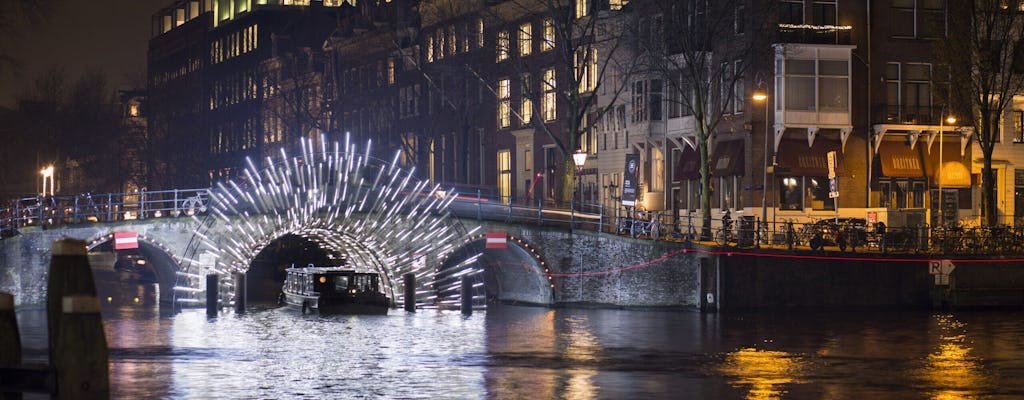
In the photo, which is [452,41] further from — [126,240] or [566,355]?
[566,355]

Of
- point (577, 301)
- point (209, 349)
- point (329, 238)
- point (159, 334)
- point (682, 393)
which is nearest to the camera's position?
point (682, 393)

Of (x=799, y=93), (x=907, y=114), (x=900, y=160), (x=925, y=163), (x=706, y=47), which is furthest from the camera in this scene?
(x=925, y=163)

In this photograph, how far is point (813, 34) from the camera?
54.8 meters

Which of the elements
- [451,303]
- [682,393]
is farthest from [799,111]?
[682,393]

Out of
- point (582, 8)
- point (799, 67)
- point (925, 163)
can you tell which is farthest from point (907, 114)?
point (582, 8)

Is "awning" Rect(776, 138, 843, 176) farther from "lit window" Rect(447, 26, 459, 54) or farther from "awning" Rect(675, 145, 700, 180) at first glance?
"lit window" Rect(447, 26, 459, 54)

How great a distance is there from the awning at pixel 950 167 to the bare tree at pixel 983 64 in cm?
200

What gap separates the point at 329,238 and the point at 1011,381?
33049mm

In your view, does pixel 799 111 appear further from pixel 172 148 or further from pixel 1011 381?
pixel 172 148

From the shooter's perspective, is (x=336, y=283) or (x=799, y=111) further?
(x=799, y=111)

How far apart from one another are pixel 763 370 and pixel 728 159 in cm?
2948

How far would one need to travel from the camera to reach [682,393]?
A: 23781mm

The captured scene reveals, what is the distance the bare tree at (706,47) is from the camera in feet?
169

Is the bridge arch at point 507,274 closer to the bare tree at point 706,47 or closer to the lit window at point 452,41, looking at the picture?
the bare tree at point 706,47
